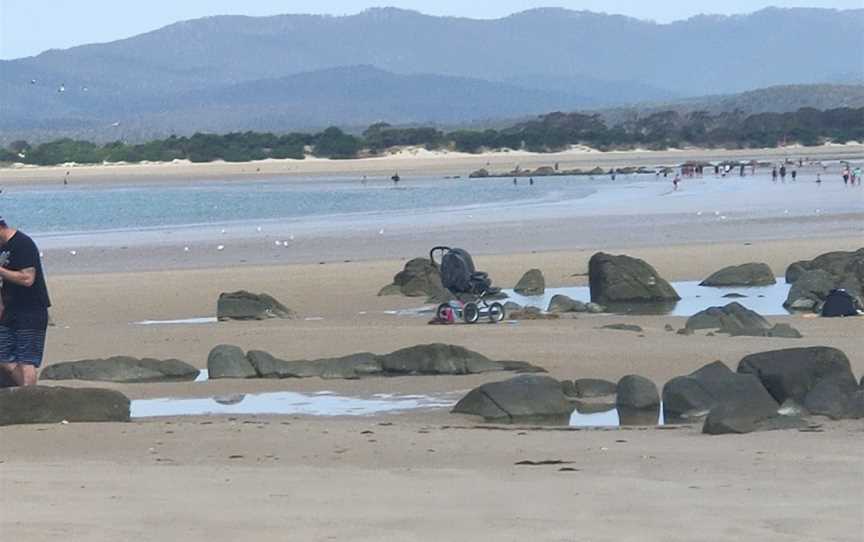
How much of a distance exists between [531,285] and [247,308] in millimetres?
4261

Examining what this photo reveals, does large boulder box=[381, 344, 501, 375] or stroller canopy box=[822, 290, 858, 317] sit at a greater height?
large boulder box=[381, 344, 501, 375]

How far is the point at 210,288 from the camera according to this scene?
22.8m

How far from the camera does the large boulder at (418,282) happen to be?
68.3ft

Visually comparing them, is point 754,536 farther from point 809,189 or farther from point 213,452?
point 809,189

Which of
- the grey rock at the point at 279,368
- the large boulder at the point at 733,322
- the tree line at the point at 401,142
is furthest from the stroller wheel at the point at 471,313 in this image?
the tree line at the point at 401,142

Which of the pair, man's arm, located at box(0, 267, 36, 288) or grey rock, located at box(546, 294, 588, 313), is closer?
man's arm, located at box(0, 267, 36, 288)

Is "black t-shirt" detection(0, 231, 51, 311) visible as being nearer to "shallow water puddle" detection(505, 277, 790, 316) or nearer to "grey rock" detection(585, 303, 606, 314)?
"grey rock" detection(585, 303, 606, 314)

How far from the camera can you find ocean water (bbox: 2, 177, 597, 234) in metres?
43.3

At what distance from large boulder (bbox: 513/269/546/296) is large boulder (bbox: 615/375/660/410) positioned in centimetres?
935

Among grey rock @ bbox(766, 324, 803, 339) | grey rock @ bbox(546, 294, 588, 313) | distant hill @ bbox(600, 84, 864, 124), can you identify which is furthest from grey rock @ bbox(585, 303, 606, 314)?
distant hill @ bbox(600, 84, 864, 124)

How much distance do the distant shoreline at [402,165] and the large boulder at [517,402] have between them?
60.1 m

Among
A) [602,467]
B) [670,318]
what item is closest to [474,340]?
[670,318]

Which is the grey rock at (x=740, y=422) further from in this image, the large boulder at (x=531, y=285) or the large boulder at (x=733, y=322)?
the large boulder at (x=531, y=285)

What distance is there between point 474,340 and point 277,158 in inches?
3073
